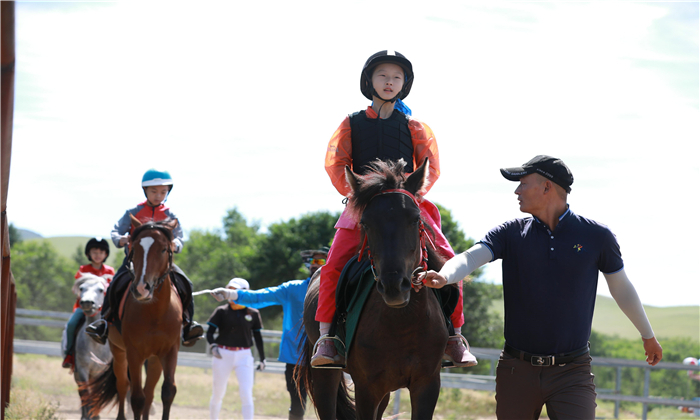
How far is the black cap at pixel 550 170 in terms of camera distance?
444 centimetres

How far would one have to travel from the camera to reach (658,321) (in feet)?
196

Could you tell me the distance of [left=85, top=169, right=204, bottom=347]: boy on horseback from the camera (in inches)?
336

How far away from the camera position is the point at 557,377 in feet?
14.2

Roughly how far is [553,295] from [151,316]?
5.34 metres

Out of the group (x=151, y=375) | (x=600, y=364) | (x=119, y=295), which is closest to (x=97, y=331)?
(x=119, y=295)

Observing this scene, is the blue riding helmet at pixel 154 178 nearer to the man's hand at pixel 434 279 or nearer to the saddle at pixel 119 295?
the saddle at pixel 119 295

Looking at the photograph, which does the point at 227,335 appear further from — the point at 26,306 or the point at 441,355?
the point at 26,306

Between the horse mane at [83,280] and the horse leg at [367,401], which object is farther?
the horse mane at [83,280]

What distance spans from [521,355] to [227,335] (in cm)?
665

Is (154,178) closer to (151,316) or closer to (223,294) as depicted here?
(151,316)

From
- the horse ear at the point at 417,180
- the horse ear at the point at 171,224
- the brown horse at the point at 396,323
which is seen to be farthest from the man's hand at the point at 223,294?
the horse ear at the point at 417,180

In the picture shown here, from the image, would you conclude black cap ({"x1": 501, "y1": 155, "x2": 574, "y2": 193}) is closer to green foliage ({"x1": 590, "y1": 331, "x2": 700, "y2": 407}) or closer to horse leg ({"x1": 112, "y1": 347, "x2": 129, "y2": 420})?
horse leg ({"x1": 112, "y1": 347, "x2": 129, "y2": 420})

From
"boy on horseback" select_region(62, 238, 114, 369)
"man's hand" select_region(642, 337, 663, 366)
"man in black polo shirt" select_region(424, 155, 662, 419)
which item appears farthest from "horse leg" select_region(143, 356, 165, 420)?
"man's hand" select_region(642, 337, 663, 366)

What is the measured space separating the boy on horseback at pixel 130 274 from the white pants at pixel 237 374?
1.03 m
